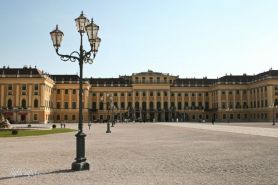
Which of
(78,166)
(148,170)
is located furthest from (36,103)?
(148,170)

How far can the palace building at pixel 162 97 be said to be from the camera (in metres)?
97.1

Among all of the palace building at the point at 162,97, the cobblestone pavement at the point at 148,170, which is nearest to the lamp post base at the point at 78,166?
the cobblestone pavement at the point at 148,170

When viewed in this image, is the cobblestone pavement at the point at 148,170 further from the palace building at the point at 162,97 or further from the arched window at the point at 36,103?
the palace building at the point at 162,97

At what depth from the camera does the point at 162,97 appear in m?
113

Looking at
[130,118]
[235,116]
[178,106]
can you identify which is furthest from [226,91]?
[130,118]

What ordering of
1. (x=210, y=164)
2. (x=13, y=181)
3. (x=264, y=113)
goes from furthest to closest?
1. (x=264, y=113)
2. (x=210, y=164)
3. (x=13, y=181)

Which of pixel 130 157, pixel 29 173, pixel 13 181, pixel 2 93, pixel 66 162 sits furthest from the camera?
pixel 2 93

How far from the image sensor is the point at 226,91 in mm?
109000

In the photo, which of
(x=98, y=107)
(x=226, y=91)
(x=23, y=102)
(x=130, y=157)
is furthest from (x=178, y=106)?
(x=130, y=157)

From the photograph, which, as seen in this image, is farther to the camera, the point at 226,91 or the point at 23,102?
the point at 226,91

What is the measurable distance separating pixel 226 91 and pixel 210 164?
9910 cm

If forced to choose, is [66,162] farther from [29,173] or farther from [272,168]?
[272,168]

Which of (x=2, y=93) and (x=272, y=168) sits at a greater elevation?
(x=2, y=93)

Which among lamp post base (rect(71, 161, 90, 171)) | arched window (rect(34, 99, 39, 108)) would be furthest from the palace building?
lamp post base (rect(71, 161, 90, 171))
